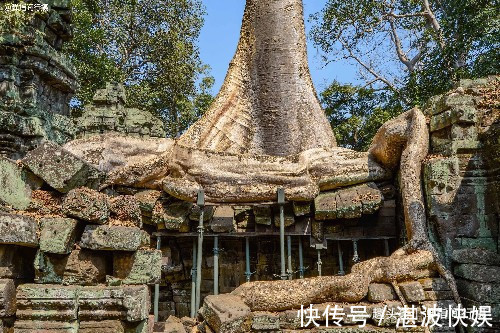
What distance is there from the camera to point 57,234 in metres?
2.57

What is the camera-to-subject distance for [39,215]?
2.65m

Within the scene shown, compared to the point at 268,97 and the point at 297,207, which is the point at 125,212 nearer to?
the point at 297,207

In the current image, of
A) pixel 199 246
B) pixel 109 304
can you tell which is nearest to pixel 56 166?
pixel 109 304

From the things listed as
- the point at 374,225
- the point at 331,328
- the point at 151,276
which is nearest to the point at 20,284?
the point at 151,276

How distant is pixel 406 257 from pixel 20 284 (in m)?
3.24

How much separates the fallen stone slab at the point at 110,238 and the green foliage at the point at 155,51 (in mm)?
12963

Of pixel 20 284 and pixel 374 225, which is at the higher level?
pixel 374 225

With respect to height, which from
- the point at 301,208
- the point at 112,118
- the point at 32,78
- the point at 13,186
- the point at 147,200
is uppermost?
the point at 112,118

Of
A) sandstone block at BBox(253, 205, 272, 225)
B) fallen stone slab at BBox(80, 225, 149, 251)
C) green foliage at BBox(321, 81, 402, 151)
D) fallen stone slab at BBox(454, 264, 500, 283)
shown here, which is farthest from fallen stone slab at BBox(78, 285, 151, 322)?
green foliage at BBox(321, 81, 402, 151)

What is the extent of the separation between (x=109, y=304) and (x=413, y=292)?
2635 mm

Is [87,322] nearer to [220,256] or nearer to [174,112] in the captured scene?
[220,256]

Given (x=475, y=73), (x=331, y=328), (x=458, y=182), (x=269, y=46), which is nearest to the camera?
(x=331, y=328)

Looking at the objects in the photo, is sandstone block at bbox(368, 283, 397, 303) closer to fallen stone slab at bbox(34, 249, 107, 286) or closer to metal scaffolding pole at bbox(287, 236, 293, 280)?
metal scaffolding pole at bbox(287, 236, 293, 280)

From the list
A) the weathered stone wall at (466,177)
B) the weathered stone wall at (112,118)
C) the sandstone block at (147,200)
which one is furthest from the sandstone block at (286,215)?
the weathered stone wall at (112,118)
